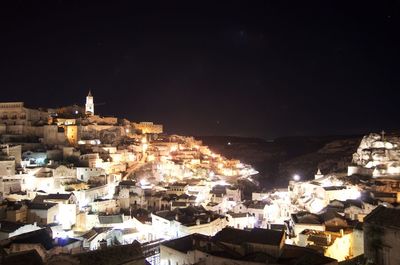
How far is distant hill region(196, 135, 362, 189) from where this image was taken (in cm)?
7879

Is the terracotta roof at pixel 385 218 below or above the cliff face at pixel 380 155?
below

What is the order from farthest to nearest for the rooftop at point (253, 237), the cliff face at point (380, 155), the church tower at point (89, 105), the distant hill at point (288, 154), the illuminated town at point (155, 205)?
1. the distant hill at point (288, 154)
2. the church tower at point (89, 105)
3. the cliff face at point (380, 155)
4. the rooftop at point (253, 237)
5. the illuminated town at point (155, 205)

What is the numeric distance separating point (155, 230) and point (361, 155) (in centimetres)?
3478

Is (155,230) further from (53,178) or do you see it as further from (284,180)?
(284,180)

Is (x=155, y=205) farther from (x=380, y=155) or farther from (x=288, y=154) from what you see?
(x=288, y=154)

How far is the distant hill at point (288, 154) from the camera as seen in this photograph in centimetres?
7879

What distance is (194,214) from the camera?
3056cm

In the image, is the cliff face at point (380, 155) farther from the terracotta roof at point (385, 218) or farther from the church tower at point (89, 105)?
the church tower at point (89, 105)

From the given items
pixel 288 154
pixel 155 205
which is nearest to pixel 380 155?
pixel 155 205

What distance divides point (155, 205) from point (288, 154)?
86933 mm

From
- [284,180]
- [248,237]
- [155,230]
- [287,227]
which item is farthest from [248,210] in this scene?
[284,180]

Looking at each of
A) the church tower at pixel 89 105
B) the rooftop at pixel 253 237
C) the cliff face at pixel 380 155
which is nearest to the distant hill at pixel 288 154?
the cliff face at pixel 380 155

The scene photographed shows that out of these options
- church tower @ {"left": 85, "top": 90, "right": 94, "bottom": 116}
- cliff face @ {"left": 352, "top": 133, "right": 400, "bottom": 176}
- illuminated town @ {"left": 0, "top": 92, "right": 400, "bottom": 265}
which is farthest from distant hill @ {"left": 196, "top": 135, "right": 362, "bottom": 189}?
church tower @ {"left": 85, "top": 90, "right": 94, "bottom": 116}

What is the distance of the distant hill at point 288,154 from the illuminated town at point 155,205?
18751mm
